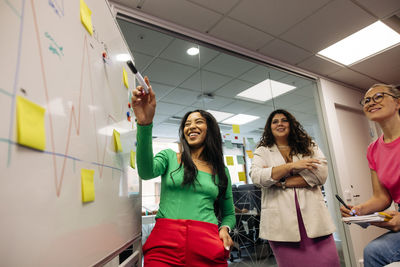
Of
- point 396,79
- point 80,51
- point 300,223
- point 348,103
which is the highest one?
point 396,79

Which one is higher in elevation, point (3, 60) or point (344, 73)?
point (344, 73)

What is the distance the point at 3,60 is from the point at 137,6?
1.82 m

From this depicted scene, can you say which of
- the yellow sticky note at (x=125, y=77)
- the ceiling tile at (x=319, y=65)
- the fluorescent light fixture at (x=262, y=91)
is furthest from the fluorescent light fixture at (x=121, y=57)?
the ceiling tile at (x=319, y=65)

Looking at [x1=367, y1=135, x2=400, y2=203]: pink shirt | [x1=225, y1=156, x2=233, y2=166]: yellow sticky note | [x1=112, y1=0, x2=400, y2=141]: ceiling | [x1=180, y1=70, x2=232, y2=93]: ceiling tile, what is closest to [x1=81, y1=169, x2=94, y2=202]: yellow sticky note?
[x1=367, y1=135, x2=400, y2=203]: pink shirt

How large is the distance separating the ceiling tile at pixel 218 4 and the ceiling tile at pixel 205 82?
2.27 ft

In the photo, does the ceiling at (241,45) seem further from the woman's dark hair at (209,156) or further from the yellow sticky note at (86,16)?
the yellow sticky note at (86,16)

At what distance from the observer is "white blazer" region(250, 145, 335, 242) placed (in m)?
1.22

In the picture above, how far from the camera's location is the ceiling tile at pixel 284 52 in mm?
2607

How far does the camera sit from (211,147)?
124cm

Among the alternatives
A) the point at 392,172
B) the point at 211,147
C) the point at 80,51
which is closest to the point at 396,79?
the point at 392,172

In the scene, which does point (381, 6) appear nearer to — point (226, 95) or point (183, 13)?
point (226, 95)

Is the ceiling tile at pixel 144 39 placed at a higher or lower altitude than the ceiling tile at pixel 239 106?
higher

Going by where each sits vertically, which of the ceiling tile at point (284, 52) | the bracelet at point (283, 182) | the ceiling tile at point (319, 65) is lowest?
the bracelet at point (283, 182)

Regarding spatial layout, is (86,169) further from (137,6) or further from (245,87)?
(245,87)
